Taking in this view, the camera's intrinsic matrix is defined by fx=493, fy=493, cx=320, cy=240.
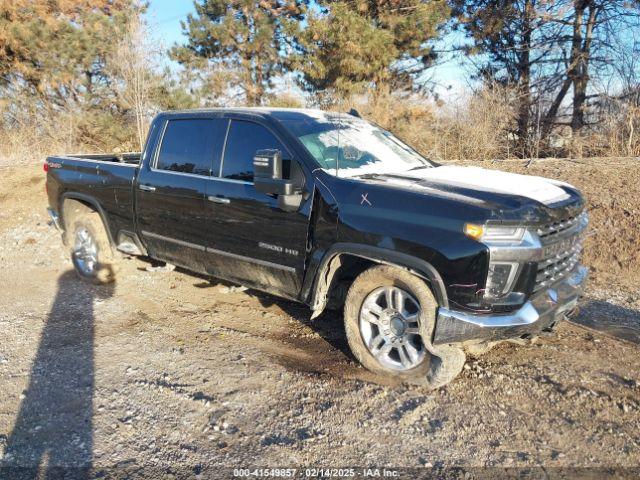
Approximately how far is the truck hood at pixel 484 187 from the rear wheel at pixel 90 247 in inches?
141

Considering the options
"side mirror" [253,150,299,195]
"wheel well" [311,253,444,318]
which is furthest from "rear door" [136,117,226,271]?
"wheel well" [311,253,444,318]

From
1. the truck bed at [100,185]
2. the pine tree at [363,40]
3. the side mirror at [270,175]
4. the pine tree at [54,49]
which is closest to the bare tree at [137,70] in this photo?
the pine tree at [54,49]

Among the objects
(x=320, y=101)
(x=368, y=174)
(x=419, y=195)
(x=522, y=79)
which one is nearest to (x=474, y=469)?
(x=419, y=195)

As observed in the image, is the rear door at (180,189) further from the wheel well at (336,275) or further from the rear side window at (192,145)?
the wheel well at (336,275)

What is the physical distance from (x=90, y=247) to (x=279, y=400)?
12.3 ft

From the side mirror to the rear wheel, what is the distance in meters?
2.89

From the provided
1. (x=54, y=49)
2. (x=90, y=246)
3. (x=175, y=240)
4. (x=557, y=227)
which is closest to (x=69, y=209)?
(x=90, y=246)

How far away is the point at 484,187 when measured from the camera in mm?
3428

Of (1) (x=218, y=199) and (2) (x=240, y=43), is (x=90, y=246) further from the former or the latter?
(2) (x=240, y=43)

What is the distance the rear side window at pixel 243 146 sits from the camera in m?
4.19

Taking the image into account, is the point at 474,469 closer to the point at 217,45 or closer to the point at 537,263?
the point at 537,263

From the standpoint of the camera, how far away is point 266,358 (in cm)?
407

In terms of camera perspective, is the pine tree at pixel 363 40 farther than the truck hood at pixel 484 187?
Yes

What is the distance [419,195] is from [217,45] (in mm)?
17284
